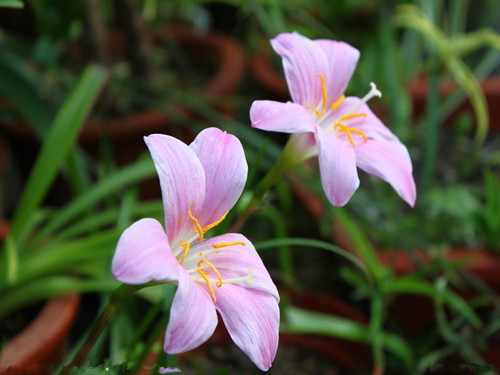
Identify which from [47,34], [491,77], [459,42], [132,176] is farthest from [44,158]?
[491,77]

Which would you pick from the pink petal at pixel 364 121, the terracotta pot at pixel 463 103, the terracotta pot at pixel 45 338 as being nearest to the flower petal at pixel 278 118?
the pink petal at pixel 364 121

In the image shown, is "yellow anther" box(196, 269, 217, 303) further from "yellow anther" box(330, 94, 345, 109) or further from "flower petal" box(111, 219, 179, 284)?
"yellow anther" box(330, 94, 345, 109)

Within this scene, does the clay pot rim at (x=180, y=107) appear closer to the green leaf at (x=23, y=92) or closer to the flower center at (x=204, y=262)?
the green leaf at (x=23, y=92)

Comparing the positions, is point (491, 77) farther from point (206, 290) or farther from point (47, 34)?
point (206, 290)

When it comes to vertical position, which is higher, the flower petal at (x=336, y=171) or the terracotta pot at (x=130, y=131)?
the flower petal at (x=336, y=171)

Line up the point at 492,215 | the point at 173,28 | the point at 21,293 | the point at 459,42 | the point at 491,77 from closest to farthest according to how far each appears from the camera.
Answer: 1. the point at 21,293
2. the point at 492,215
3. the point at 459,42
4. the point at 491,77
5. the point at 173,28

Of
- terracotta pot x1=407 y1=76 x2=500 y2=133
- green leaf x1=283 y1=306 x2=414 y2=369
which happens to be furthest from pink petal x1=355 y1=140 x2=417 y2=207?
terracotta pot x1=407 y1=76 x2=500 y2=133
